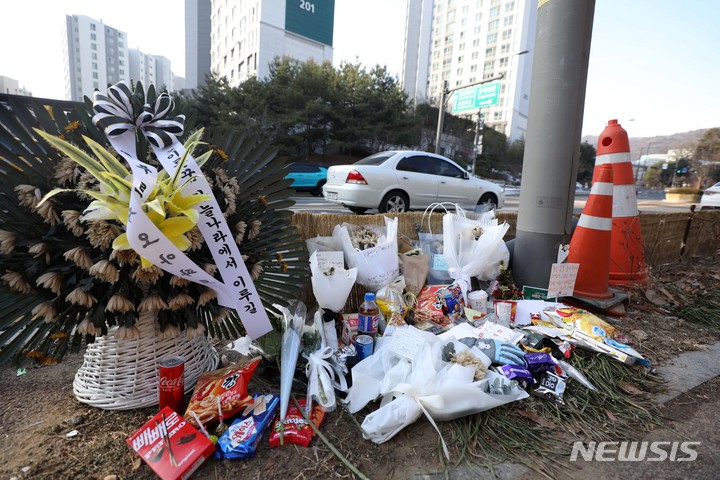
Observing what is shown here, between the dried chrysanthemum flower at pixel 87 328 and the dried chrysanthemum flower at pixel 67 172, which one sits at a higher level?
the dried chrysanthemum flower at pixel 67 172

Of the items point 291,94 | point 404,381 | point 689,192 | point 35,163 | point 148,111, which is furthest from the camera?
point 689,192

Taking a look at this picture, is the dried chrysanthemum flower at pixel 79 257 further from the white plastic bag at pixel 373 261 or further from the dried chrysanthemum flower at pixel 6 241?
the white plastic bag at pixel 373 261

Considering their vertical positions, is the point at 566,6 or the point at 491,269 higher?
the point at 566,6

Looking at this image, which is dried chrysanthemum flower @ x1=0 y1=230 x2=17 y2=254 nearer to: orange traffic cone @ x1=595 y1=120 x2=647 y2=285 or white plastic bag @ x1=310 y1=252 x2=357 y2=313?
white plastic bag @ x1=310 y1=252 x2=357 y2=313

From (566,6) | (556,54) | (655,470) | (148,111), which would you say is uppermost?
(566,6)

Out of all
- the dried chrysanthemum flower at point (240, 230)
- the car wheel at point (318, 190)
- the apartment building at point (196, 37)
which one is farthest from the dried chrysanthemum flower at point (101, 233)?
the apartment building at point (196, 37)

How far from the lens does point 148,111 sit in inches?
61.8

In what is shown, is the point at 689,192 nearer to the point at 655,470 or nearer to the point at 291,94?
the point at 291,94

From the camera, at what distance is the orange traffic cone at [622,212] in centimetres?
356

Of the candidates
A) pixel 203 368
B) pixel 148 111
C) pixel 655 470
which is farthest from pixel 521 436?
pixel 148 111

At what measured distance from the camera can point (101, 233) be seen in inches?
52.1

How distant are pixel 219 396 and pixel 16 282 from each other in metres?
0.84

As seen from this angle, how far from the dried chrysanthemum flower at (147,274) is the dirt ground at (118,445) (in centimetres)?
65

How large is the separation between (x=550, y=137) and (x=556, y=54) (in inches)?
24.9
